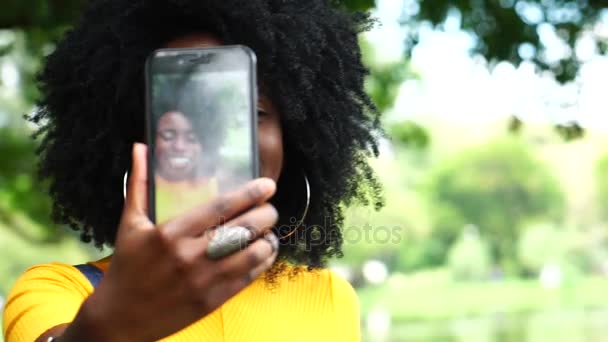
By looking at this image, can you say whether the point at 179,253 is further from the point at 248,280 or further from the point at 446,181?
the point at 446,181

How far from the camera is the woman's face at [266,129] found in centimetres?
189

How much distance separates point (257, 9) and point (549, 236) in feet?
108

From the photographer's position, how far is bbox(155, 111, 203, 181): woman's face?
1322 mm

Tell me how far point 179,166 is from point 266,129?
60cm

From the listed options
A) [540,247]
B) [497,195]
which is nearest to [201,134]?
[540,247]

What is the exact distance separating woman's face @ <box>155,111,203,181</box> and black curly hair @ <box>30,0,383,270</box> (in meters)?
0.66

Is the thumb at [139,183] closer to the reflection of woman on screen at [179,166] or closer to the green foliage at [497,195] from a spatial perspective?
the reflection of woman on screen at [179,166]

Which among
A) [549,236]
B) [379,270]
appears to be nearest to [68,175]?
[379,270]

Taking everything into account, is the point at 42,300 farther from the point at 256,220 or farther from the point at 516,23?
the point at 516,23

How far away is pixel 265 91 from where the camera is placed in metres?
2.05

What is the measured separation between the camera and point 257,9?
6.79 feet

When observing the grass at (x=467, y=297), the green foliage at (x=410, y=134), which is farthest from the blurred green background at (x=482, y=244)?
the green foliage at (x=410, y=134)

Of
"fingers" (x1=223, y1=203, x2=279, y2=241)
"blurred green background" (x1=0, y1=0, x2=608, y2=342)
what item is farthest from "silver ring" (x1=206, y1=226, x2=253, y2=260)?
"blurred green background" (x1=0, y1=0, x2=608, y2=342)

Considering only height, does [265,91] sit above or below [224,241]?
above
